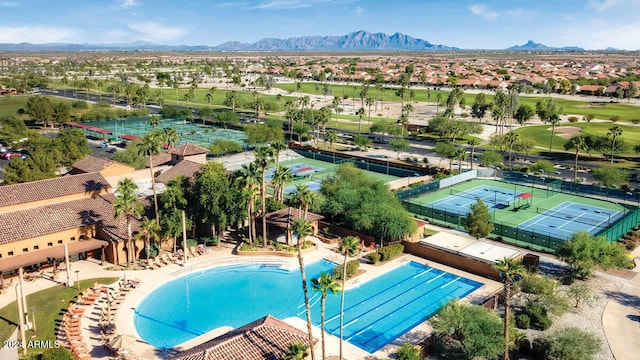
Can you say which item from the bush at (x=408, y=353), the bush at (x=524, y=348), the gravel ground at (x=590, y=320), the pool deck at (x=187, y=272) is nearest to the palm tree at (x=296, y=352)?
the pool deck at (x=187, y=272)

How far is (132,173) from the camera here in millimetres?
67875

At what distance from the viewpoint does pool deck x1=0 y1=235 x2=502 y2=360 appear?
32812mm

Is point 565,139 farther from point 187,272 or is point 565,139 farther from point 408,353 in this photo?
point 408,353

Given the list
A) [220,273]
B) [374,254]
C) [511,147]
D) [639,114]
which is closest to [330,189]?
[374,254]

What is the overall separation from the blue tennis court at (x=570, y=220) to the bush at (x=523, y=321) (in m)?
20.1

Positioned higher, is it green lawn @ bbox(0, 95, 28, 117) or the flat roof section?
green lawn @ bbox(0, 95, 28, 117)

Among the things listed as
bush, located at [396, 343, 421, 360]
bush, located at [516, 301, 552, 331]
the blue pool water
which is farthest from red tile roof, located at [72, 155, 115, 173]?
bush, located at [516, 301, 552, 331]

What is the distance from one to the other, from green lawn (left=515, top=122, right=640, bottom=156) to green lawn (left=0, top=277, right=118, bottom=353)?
82.6 meters

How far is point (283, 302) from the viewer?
132ft

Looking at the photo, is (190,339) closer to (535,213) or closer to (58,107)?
(535,213)

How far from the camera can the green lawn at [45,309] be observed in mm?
34219

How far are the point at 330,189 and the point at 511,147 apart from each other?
141ft

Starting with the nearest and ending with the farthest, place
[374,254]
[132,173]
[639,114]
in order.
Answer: [374,254] < [132,173] < [639,114]

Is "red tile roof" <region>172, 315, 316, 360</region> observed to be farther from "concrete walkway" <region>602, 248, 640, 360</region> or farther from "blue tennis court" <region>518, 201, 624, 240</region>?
"blue tennis court" <region>518, 201, 624, 240</region>
